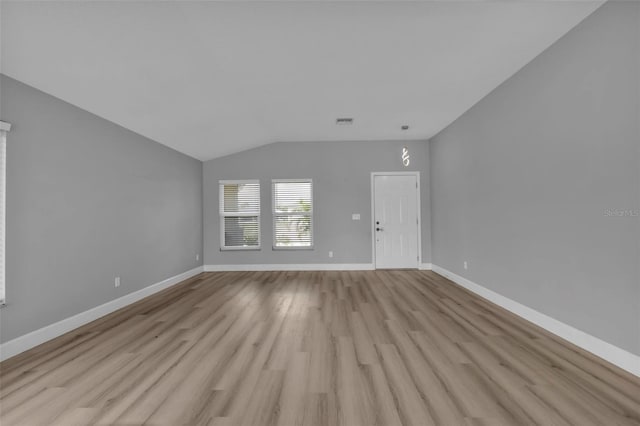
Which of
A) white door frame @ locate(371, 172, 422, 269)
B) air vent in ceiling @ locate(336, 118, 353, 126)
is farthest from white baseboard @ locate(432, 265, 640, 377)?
air vent in ceiling @ locate(336, 118, 353, 126)

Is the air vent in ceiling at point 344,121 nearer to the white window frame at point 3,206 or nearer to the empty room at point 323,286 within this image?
the empty room at point 323,286

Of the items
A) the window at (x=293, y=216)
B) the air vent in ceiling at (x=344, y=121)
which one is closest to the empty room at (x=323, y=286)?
the air vent in ceiling at (x=344, y=121)

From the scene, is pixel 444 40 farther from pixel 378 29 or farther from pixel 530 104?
pixel 530 104

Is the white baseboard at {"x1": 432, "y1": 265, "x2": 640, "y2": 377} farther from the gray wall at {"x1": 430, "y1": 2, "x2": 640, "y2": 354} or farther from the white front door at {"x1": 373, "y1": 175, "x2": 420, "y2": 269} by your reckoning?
the white front door at {"x1": 373, "y1": 175, "x2": 420, "y2": 269}

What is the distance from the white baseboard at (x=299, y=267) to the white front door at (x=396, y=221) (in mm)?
429

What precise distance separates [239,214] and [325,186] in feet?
6.78

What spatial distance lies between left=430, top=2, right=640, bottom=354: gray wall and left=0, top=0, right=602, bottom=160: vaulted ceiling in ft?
1.10

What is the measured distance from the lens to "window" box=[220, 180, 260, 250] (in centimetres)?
604

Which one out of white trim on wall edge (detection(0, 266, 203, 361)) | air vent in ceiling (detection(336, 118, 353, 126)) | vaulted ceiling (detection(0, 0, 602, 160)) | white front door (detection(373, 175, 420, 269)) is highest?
air vent in ceiling (detection(336, 118, 353, 126))

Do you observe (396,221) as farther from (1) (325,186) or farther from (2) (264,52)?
(2) (264,52)

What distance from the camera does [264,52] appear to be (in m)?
2.65

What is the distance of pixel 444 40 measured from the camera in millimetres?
2494

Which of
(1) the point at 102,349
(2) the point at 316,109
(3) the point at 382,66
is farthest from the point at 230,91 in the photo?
(1) the point at 102,349

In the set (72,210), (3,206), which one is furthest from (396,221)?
(3,206)
